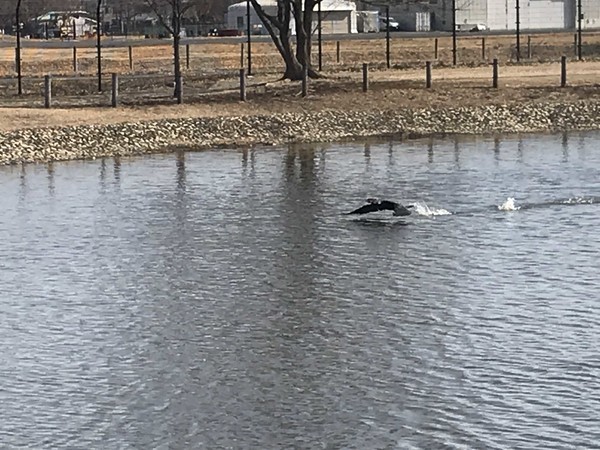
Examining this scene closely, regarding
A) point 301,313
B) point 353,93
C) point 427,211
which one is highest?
point 353,93

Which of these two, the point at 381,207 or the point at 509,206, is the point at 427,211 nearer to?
the point at 381,207

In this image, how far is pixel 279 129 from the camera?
114ft

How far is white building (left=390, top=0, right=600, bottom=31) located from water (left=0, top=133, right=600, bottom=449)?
6962 centimetres

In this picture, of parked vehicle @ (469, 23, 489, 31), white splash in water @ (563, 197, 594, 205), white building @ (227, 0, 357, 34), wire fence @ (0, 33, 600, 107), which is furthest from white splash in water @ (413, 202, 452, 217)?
parked vehicle @ (469, 23, 489, 31)

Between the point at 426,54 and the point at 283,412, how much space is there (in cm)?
5243

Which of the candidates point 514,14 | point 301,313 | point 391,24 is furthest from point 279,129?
point 391,24

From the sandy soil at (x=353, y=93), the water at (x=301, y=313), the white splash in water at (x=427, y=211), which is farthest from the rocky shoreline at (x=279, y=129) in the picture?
the white splash in water at (x=427, y=211)

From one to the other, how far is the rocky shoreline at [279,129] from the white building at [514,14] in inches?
2191

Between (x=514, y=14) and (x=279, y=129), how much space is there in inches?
2533

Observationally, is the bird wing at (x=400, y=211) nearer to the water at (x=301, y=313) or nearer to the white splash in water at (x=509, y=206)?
the water at (x=301, y=313)

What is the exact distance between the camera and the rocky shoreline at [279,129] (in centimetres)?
3181

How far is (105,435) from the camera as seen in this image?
10883 millimetres

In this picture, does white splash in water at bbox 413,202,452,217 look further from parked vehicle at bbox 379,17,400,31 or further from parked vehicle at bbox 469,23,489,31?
parked vehicle at bbox 379,17,400,31

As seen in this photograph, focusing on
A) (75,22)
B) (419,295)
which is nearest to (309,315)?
(419,295)
